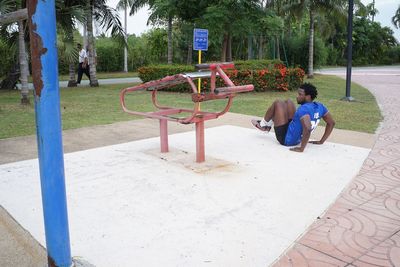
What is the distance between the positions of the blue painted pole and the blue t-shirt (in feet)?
13.0

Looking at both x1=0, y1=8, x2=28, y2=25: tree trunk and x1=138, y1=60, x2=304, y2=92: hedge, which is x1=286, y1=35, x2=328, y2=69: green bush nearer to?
x1=138, y1=60, x2=304, y2=92: hedge

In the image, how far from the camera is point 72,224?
3.51 m

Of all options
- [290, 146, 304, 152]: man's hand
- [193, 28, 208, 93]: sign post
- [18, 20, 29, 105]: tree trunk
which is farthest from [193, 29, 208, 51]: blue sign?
[18, 20, 29, 105]: tree trunk

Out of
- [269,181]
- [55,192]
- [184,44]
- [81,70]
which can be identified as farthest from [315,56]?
[55,192]

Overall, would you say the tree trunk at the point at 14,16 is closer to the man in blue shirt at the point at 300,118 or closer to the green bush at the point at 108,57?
the man in blue shirt at the point at 300,118

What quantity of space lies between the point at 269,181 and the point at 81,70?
16116 mm

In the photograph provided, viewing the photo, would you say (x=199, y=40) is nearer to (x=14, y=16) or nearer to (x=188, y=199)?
(x=188, y=199)

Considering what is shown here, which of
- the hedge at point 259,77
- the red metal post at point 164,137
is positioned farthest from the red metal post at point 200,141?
the hedge at point 259,77

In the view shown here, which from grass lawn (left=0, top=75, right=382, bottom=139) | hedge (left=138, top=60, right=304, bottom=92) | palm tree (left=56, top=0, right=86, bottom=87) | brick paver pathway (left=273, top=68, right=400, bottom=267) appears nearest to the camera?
brick paver pathway (left=273, top=68, right=400, bottom=267)

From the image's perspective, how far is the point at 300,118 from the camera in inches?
222

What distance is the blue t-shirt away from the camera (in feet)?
18.6

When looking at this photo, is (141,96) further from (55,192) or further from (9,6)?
(55,192)

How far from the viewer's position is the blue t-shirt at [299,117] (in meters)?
5.67

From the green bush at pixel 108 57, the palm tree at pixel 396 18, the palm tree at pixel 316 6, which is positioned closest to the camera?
the palm tree at pixel 316 6
